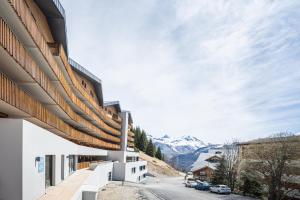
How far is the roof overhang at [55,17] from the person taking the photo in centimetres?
2280

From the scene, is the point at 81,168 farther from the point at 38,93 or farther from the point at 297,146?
the point at 297,146

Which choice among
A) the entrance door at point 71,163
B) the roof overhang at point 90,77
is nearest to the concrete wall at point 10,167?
the entrance door at point 71,163

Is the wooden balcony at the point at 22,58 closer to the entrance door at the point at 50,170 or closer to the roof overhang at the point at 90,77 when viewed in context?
the entrance door at the point at 50,170

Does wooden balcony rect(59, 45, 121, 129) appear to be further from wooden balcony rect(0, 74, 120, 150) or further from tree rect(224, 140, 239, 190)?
tree rect(224, 140, 239, 190)

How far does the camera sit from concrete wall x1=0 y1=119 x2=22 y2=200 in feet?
38.6

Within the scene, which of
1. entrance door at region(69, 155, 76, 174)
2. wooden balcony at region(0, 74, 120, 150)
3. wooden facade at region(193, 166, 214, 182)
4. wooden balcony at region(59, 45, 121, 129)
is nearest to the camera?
wooden balcony at region(0, 74, 120, 150)

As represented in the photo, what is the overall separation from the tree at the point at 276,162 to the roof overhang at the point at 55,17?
26577mm

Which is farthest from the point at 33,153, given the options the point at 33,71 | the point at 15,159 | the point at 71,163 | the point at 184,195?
the point at 184,195

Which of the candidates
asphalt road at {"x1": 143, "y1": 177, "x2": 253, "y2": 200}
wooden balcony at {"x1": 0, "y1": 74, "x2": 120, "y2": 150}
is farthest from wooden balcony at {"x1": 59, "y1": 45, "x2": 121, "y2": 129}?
asphalt road at {"x1": 143, "y1": 177, "x2": 253, "y2": 200}

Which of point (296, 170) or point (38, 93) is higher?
point (38, 93)

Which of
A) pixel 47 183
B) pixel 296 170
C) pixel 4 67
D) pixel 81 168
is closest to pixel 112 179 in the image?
pixel 81 168

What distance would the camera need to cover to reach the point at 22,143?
1194cm

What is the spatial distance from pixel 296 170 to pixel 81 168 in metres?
25.9

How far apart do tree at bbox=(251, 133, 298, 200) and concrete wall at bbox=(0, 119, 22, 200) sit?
30.5m
